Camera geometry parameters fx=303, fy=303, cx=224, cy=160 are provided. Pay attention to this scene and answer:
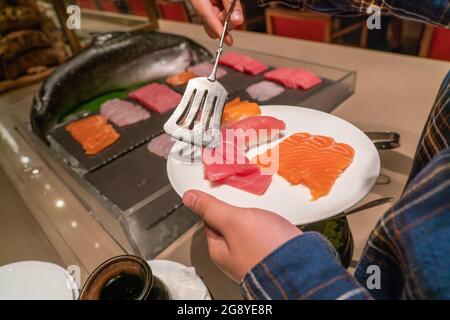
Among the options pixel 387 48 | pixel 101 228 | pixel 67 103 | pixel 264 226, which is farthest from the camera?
pixel 387 48

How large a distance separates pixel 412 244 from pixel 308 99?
3.79 feet

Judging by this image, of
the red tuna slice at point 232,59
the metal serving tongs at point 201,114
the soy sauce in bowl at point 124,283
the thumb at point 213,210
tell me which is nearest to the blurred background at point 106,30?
the red tuna slice at point 232,59

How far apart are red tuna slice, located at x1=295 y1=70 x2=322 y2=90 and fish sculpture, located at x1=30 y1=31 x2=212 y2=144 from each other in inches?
26.1

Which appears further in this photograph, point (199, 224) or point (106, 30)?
point (106, 30)

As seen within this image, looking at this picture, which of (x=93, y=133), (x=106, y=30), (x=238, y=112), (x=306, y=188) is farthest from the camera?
(x=106, y=30)

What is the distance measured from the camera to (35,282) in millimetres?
732

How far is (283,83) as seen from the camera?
1.68 meters

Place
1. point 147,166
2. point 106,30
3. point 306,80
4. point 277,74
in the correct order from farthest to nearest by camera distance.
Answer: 1. point 106,30
2. point 277,74
3. point 306,80
4. point 147,166

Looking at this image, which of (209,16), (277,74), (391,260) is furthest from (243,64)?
(391,260)

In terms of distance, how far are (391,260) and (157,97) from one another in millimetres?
1483

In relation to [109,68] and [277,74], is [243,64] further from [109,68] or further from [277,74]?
[109,68]
